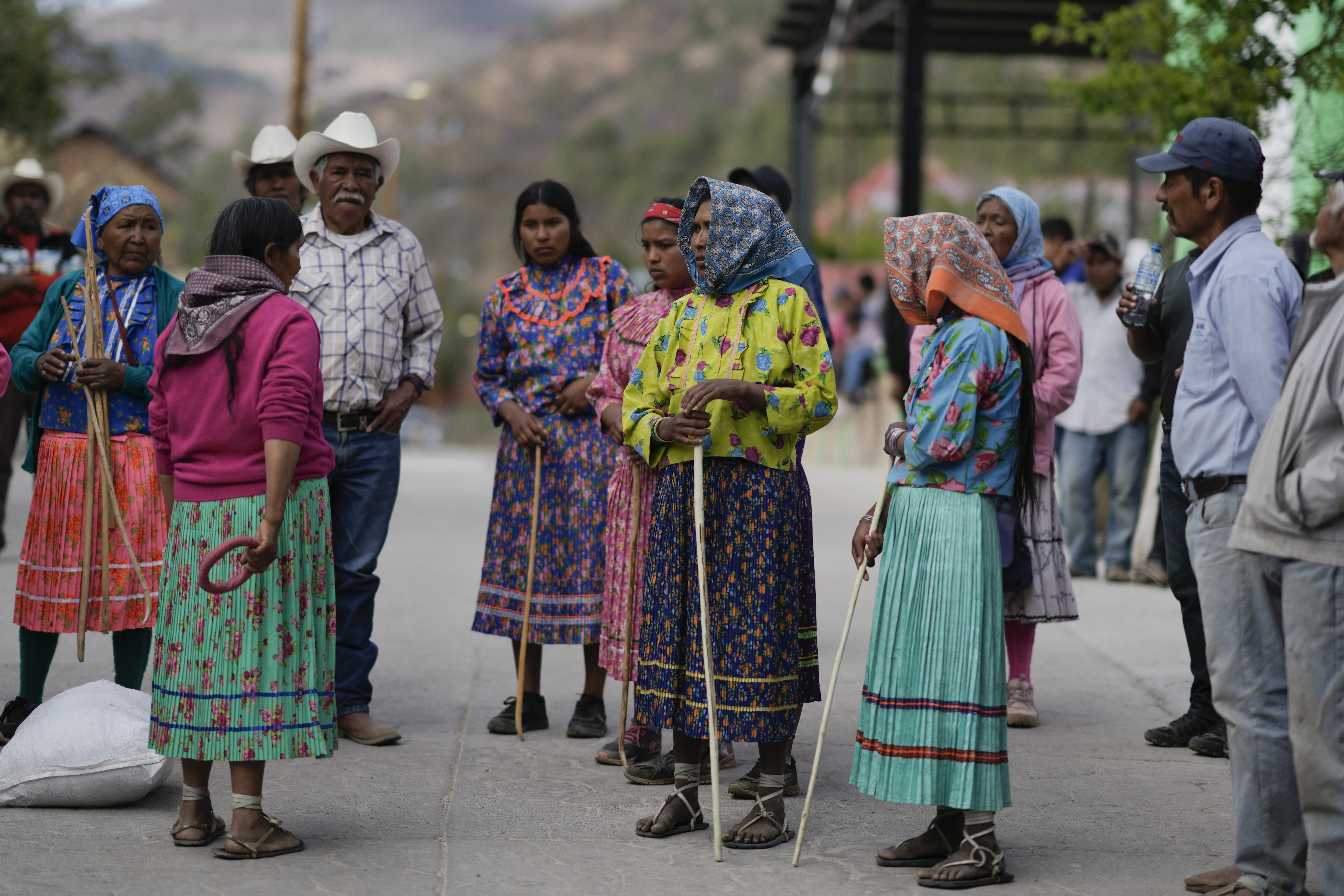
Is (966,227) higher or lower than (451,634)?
higher

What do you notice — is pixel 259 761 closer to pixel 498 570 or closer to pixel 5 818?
pixel 5 818

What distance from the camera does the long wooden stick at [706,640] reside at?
4.25 meters

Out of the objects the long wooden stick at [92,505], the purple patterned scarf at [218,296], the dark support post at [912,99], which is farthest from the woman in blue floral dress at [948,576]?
the dark support post at [912,99]

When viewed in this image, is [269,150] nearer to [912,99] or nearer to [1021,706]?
[1021,706]

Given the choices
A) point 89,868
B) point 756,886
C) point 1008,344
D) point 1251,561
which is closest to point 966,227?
point 1008,344

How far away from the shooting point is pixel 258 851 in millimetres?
4238

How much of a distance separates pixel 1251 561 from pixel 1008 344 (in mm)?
920

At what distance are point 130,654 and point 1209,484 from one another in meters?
4.04

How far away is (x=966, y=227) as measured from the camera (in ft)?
14.0

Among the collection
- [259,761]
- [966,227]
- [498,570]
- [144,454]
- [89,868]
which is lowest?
[89,868]

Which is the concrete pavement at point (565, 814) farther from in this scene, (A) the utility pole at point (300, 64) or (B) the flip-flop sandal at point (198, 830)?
(A) the utility pole at point (300, 64)

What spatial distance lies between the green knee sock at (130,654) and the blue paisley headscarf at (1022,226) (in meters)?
3.88

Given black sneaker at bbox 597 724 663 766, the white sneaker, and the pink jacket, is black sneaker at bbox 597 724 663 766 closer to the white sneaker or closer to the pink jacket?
the white sneaker

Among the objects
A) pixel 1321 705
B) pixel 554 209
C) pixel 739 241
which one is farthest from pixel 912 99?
pixel 1321 705
